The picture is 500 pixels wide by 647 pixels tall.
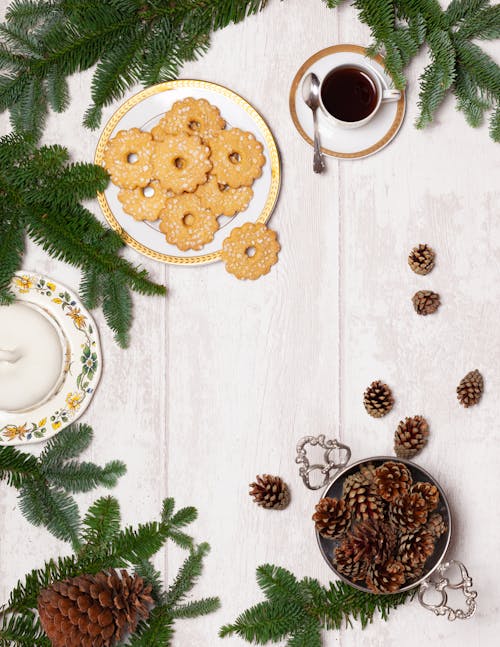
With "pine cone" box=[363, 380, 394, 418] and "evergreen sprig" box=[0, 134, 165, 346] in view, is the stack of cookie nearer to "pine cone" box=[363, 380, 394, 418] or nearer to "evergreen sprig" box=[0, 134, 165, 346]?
"evergreen sprig" box=[0, 134, 165, 346]

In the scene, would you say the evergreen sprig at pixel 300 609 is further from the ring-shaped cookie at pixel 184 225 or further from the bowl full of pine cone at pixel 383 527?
the ring-shaped cookie at pixel 184 225

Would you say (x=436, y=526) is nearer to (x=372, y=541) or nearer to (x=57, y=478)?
(x=372, y=541)

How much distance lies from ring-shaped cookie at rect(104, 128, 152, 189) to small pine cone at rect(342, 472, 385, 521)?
0.52 metres

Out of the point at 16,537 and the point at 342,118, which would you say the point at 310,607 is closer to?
the point at 16,537

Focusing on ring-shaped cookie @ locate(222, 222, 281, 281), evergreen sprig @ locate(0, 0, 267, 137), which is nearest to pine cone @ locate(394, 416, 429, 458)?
ring-shaped cookie @ locate(222, 222, 281, 281)

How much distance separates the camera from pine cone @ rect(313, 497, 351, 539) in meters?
0.89

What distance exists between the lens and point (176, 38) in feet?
3.22

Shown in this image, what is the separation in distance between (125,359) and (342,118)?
1.56ft

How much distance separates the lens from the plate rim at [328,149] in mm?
986

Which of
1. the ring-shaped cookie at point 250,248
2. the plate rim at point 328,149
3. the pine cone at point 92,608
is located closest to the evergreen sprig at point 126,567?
the pine cone at point 92,608

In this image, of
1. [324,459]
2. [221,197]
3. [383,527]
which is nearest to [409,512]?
[383,527]

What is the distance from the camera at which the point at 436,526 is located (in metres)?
0.91

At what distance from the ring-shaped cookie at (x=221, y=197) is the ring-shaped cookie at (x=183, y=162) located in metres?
0.01

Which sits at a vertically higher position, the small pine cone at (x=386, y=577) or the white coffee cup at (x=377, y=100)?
the white coffee cup at (x=377, y=100)
